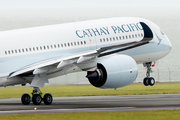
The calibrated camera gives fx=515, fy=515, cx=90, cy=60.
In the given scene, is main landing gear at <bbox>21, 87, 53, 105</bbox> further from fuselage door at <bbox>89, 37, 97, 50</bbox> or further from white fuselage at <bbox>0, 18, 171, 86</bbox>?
fuselage door at <bbox>89, 37, 97, 50</bbox>

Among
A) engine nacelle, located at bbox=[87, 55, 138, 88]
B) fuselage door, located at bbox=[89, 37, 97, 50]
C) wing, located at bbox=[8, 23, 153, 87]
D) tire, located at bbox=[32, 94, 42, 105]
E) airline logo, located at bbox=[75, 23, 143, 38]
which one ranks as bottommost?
tire, located at bbox=[32, 94, 42, 105]

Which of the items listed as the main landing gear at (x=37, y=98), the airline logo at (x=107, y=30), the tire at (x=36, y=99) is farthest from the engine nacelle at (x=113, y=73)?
the airline logo at (x=107, y=30)

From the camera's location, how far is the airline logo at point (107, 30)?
130ft

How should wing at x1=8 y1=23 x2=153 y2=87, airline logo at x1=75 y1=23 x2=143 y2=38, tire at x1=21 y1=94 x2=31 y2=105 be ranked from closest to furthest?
wing at x1=8 y1=23 x2=153 y2=87
tire at x1=21 y1=94 x2=31 y2=105
airline logo at x1=75 y1=23 x2=143 y2=38

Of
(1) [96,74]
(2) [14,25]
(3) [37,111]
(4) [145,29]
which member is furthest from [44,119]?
(2) [14,25]

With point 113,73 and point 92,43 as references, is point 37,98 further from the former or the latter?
point 92,43

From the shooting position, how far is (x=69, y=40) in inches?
1521

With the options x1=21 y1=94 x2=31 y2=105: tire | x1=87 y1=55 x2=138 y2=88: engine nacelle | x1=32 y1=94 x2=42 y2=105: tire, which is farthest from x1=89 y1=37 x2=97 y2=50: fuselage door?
x1=21 y1=94 x2=31 y2=105: tire

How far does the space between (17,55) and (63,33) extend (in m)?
4.52

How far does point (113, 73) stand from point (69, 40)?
6368mm

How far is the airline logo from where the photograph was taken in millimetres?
39531

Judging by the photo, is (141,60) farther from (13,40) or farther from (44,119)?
(44,119)

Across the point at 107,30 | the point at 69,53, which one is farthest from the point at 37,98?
the point at 107,30

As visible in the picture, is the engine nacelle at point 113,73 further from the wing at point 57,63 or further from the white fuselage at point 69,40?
the white fuselage at point 69,40
